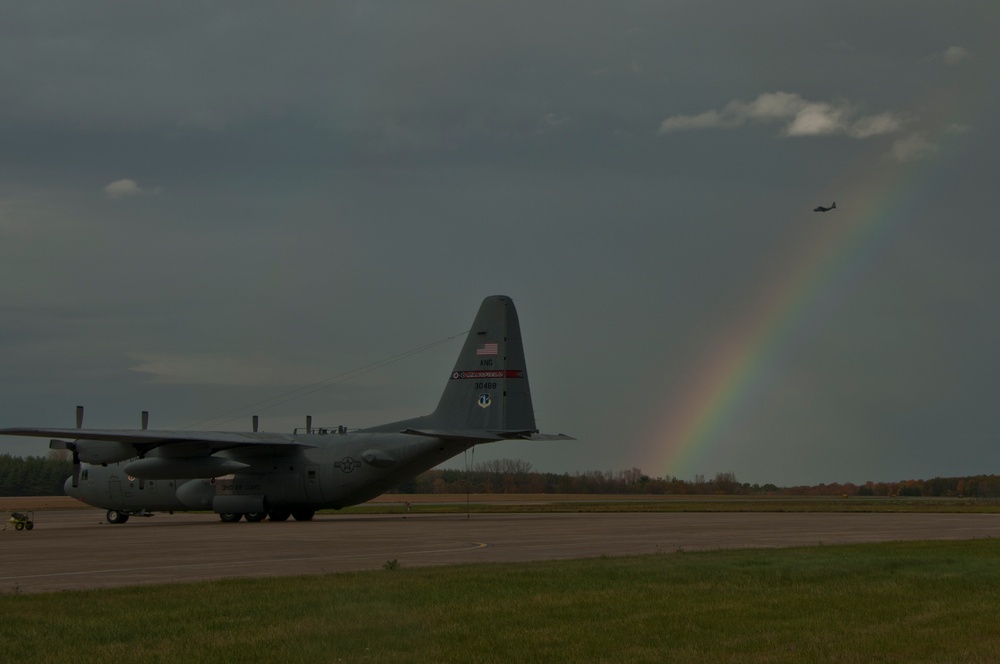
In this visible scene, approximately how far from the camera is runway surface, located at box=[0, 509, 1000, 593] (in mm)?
21281

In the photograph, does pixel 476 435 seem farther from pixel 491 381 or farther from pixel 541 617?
pixel 541 617

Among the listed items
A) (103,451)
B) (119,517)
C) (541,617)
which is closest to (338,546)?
(541,617)

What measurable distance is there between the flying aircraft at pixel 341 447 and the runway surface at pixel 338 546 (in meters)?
4.81

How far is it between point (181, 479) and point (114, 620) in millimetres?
34908

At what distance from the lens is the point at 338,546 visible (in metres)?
28.6

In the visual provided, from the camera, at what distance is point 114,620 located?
1327cm

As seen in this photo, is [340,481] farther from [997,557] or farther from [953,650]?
[953,650]

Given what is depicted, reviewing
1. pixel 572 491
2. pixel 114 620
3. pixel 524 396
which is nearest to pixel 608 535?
pixel 524 396

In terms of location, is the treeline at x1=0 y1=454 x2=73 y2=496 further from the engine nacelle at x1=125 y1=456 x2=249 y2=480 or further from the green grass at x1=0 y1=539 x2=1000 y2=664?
the green grass at x1=0 y1=539 x2=1000 y2=664

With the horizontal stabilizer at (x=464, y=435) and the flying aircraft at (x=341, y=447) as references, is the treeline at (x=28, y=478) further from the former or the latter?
the horizontal stabilizer at (x=464, y=435)

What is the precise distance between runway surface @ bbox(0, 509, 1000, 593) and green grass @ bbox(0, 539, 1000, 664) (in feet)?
10.6

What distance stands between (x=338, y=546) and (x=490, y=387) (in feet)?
56.7

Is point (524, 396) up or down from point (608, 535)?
up

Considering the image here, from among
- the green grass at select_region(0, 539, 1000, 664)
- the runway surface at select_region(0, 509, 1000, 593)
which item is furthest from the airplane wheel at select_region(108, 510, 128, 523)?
the green grass at select_region(0, 539, 1000, 664)
